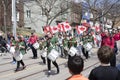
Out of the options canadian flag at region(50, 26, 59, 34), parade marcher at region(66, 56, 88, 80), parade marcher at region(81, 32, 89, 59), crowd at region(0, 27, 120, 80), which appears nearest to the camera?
parade marcher at region(66, 56, 88, 80)

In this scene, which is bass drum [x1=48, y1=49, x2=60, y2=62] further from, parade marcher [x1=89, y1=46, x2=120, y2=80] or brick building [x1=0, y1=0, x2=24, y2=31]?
brick building [x1=0, y1=0, x2=24, y2=31]

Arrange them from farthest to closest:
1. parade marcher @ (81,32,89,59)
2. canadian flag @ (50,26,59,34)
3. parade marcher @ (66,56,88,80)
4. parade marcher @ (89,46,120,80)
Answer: canadian flag @ (50,26,59,34)
parade marcher @ (81,32,89,59)
parade marcher @ (89,46,120,80)
parade marcher @ (66,56,88,80)

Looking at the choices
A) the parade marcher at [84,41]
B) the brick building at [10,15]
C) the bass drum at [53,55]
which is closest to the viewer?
the bass drum at [53,55]

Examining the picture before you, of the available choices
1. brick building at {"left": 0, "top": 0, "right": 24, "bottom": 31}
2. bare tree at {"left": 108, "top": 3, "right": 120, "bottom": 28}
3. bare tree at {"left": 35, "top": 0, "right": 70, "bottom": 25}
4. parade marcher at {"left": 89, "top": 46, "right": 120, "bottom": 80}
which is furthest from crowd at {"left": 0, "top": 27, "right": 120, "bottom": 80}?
bare tree at {"left": 35, "top": 0, "right": 70, "bottom": 25}

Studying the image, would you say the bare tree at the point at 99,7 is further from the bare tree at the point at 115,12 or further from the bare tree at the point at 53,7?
the bare tree at the point at 53,7

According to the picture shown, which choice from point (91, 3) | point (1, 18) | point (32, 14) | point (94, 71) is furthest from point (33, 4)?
point (94, 71)

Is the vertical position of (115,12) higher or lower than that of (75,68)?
higher

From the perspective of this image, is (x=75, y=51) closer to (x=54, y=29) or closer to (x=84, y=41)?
(x=84, y=41)

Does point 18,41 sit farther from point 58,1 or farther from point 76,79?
point 58,1

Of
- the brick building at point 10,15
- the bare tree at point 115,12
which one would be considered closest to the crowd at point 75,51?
the bare tree at point 115,12

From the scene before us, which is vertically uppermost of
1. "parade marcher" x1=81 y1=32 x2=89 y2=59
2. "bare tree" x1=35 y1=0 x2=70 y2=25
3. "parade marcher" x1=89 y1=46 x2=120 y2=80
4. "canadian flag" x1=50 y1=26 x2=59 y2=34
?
"bare tree" x1=35 y1=0 x2=70 y2=25

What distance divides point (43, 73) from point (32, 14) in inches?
2015

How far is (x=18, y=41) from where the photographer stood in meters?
17.0

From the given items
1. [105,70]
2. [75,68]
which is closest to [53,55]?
[105,70]
